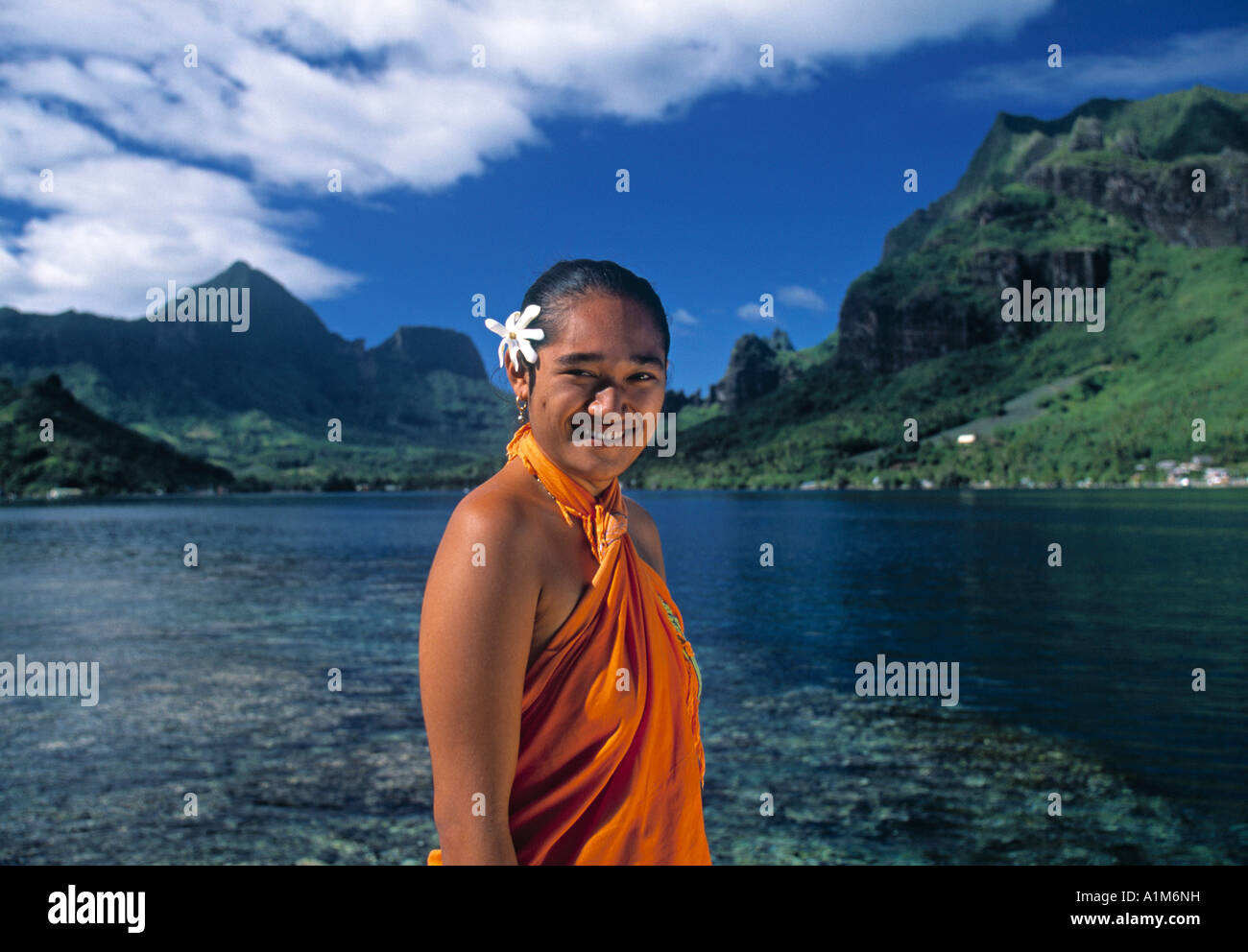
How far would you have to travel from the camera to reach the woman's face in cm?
198

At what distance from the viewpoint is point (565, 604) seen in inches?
74.1

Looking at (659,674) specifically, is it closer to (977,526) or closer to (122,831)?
(122,831)

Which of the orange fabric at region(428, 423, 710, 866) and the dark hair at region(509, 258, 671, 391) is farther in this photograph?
the dark hair at region(509, 258, 671, 391)

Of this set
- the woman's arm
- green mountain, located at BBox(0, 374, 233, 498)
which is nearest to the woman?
the woman's arm

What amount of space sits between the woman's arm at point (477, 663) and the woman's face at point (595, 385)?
286 millimetres

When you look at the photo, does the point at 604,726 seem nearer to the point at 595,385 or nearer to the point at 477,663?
the point at 477,663

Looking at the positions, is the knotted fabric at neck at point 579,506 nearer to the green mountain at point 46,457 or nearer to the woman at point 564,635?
the woman at point 564,635

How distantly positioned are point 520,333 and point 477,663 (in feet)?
2.59

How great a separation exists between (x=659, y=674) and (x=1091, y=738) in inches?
635

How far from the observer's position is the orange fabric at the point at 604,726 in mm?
1909

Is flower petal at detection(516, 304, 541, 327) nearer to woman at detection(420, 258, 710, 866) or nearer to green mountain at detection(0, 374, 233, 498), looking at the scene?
woman at detection(420, 258, 710, 866)

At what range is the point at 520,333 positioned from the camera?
6.65 ft

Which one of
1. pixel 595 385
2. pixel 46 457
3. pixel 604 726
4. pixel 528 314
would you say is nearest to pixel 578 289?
pixel 528 314
